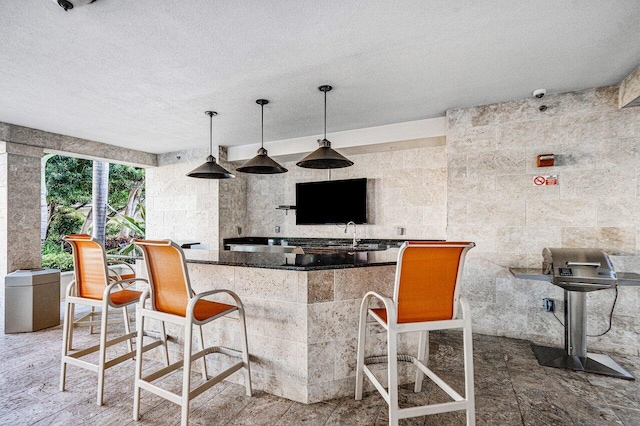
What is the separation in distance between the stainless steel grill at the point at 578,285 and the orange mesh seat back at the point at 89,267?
344 cm

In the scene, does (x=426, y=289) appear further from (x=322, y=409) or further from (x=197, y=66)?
(x=197, y=66)

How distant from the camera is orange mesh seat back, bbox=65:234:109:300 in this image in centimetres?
232

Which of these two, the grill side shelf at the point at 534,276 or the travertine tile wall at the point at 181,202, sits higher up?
the travertine tile wall at the point at 181,202

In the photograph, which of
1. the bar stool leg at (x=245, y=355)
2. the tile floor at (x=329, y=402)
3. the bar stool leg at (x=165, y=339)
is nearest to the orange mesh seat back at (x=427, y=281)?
the tile floor at (x=329, y=402)

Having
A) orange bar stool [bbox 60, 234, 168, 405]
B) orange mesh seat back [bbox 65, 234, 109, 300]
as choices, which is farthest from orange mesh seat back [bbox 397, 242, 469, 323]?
orange mesh seat back [bbox 65, 234, 109, 300]

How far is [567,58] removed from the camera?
8.80ft

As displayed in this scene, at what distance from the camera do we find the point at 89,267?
238 centimetres

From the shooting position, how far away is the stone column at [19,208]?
4094 millimetres

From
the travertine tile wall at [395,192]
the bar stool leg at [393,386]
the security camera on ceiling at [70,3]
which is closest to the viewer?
the bar stool leg at [393,386]

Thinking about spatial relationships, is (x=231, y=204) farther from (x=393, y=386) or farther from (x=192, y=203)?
(x=393, y=386)

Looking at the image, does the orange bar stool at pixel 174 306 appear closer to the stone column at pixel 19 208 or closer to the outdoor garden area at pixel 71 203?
the stone column at pixel 19 208

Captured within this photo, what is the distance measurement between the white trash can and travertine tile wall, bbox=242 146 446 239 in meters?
3.39

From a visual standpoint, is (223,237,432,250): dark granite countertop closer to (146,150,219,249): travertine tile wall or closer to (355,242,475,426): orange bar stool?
(146,150,219,249): travertine tile wall

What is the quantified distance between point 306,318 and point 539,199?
294 cm
